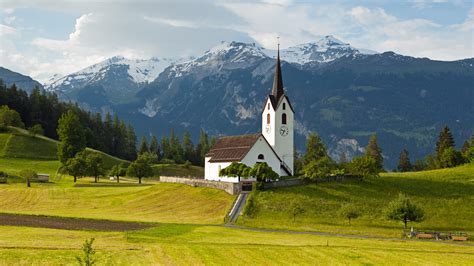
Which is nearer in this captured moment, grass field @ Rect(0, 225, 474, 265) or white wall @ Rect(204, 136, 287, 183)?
grass field @ Rect(0, 225, 474, 265)

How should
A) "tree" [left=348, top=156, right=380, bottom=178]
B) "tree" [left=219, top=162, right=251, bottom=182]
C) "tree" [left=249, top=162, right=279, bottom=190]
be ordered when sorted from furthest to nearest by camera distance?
"tree" [left=219, top=162, right=251, bottom=182] < "tree" [left=348, top=156, right=380, bottom=178] < "tree" [left=249, top=162, right=279, bottom=190]

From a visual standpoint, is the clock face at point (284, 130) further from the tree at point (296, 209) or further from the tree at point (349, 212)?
the tree at point (349, 212)

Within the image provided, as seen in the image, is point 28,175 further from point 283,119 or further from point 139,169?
point 283,119

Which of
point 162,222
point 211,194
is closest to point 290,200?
point 211,194

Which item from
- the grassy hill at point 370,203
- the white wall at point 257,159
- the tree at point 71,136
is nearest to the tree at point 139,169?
the tree at point 71,136

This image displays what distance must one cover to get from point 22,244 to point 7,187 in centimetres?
6367

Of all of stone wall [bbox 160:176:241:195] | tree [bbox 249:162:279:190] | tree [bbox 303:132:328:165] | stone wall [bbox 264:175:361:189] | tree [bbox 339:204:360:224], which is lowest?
tree [bbox 339:204:360:224]

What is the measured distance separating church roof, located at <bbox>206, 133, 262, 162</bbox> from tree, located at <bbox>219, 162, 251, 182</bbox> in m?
4.13

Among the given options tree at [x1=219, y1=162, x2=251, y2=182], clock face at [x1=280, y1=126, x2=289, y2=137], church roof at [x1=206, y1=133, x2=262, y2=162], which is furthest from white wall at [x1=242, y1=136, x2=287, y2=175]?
clock face at [x1=280, y1=126, x2=289, y2=137]

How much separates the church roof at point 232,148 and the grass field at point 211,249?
39.3 meters

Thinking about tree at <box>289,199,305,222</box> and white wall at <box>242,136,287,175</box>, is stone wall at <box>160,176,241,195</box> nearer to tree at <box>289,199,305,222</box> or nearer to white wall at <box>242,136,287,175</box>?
white wall at <box>242,136,287,175</box>

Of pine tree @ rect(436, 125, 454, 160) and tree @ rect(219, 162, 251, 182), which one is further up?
pine tree @ rect(436, 125, 454, 160)

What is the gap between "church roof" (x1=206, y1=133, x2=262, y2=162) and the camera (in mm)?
95312

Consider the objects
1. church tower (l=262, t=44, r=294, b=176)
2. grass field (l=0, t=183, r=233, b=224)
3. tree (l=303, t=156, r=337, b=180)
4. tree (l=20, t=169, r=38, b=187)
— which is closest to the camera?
grass field (l=0, t=183, r=233, b=224)
